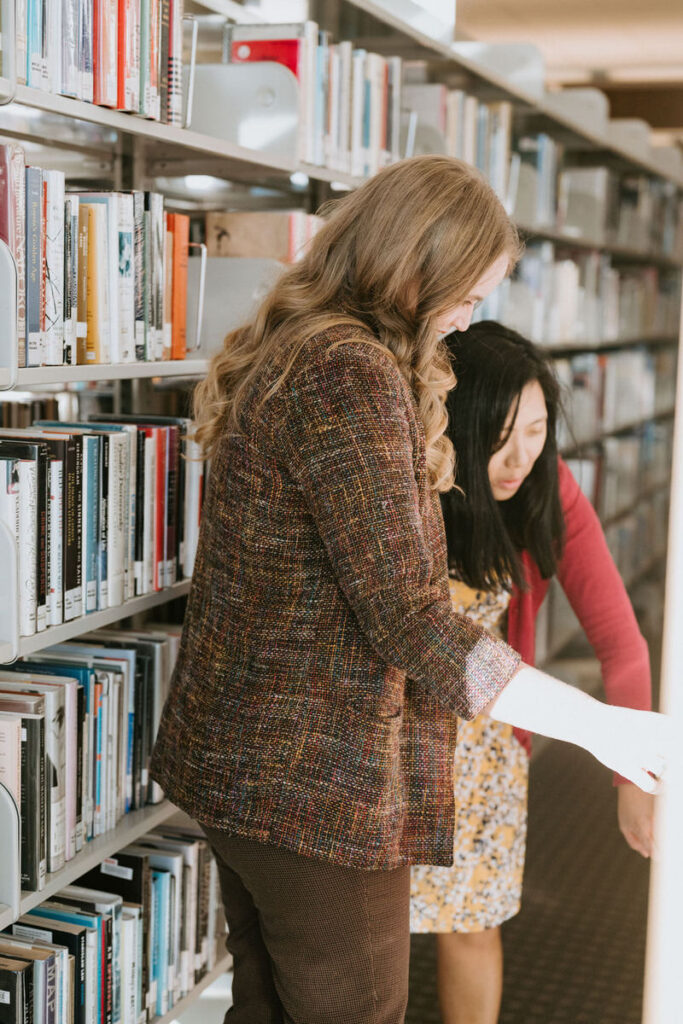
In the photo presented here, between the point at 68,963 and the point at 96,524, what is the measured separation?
2.13 feet

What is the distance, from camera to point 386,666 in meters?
1.19

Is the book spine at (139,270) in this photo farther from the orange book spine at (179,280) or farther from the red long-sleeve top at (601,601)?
the red long-sleeve top at (601,601)

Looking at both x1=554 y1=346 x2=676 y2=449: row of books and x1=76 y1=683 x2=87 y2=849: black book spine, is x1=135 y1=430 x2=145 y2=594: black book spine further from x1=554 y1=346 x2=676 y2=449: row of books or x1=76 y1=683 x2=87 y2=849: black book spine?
x1=554 y1=346 x2=676 y2=449: row of books

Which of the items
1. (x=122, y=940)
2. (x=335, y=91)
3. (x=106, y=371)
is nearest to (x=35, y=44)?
(x=106, y=371)

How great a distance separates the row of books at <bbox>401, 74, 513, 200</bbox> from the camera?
2.76m

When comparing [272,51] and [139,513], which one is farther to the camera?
[272,51]

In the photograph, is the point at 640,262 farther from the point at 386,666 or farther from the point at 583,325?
the point at 386,666

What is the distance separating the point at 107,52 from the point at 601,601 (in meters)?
1.07

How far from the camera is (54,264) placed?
Result: 1436 mm

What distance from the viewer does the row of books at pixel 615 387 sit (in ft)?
14.4

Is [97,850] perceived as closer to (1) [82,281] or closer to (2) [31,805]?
(2) [31,805]

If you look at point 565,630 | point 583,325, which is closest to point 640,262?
point 583,325

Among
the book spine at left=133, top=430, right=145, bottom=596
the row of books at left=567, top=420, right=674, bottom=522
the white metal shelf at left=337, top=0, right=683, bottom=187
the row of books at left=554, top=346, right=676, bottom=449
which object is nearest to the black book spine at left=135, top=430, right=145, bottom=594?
the book spine at left=133, top=430, right=145, bottom=596

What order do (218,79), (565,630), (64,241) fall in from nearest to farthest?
1. (64,241)
2. (218,79)
3. (565,630)
